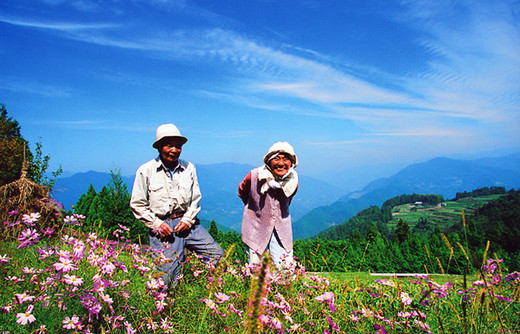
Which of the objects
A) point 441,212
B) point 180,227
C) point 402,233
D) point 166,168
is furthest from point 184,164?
point 441,212

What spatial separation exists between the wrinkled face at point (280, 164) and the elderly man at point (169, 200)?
118 cm

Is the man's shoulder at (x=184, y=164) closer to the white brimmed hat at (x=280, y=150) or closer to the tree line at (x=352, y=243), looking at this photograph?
the white brimmed hat at (x=280, y=150)

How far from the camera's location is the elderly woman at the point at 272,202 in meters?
4.07

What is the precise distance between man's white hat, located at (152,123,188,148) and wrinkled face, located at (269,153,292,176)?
124 centimetres

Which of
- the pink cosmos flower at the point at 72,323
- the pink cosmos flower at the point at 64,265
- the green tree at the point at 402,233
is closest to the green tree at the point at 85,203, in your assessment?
the pink cosmos flower at the point at 72,323

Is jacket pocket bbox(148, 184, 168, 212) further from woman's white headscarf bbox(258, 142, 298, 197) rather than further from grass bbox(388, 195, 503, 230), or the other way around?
grass bbox(388, 195, 503, 230)

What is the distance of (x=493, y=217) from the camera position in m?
46.9

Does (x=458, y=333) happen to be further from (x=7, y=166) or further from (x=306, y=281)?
(x=7, y=166)

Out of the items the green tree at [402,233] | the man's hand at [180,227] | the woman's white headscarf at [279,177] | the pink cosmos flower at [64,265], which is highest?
the woman's white headscarf at [279,177]

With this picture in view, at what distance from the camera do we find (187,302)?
3.11 metres

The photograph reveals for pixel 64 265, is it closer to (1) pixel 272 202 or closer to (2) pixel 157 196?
(2) pixel 157 196

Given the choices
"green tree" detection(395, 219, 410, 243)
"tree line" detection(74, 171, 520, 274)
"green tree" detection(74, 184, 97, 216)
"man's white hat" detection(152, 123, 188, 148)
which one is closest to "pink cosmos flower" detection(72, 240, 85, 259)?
"man's white hat" detection(152, 123, 188, 148)

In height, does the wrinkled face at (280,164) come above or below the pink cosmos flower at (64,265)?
above

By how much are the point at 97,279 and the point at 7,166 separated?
590 inches
